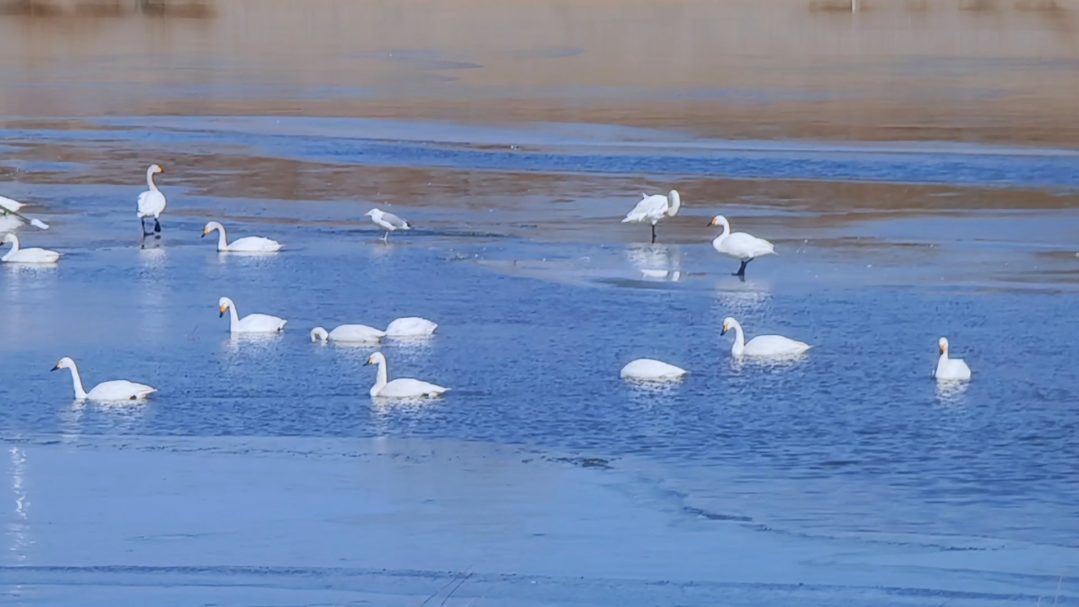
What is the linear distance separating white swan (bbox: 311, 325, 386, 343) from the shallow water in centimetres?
15

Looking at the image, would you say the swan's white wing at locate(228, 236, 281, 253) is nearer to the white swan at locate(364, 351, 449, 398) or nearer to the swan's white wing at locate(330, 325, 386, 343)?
the swan's white wing at locate(330, 325, 386, 343)

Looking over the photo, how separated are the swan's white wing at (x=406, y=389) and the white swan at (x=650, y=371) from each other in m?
1.11

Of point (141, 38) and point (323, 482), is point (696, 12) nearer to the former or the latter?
point (141, 38)

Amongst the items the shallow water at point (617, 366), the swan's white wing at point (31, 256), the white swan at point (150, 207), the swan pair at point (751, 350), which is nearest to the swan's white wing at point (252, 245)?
the shallow water at point (617, 366)

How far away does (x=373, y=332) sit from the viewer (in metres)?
12.2

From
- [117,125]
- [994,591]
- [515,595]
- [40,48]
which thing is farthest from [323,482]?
[40,48]

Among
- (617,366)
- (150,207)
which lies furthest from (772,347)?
(150,207)

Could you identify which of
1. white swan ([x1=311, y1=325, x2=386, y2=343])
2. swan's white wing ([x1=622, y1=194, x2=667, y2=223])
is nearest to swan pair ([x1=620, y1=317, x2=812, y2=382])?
white swan ([x1=311, y1=325, x2=386, y2=343])

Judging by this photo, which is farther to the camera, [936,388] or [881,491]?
[936,388]

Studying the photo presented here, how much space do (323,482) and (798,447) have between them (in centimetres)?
229

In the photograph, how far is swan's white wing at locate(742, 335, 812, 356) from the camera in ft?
38.3

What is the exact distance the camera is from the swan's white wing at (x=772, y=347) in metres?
11.7

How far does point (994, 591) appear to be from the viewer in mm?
7164

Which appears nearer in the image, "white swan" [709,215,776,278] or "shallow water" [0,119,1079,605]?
"shallow water" [0,119,1079,605]
